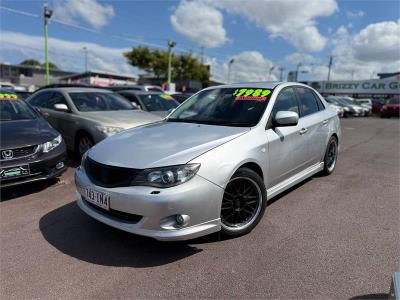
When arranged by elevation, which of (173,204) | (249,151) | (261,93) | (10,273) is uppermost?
(261,93)

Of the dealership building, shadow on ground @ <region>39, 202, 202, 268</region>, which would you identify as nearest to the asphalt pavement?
shadow on ground @ <region>39, 202, 202, 268</region>

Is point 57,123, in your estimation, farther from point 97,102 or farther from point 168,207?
point 168,207

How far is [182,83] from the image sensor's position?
52.9 m

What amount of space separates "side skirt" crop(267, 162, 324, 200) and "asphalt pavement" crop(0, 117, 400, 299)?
259mm

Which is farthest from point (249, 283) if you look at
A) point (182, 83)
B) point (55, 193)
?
point (182, 83)

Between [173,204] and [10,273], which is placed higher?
[173,204]

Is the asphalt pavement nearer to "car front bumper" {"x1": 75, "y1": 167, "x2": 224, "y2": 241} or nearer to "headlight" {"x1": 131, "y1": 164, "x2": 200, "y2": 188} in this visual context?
"car front bumper" {"x1": 75, "y1": 167, "x2": 224, "y2": 241}

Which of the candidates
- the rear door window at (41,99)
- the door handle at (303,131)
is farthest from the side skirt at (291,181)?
the rear door window at (41,99)

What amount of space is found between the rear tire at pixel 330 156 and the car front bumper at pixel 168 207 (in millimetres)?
3146

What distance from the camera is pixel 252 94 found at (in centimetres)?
423

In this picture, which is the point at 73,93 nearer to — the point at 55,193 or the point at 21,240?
the point at 55,193

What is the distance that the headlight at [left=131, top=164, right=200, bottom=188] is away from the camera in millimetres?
2859

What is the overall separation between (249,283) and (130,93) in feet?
25.3

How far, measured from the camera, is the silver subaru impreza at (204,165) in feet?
9.39
